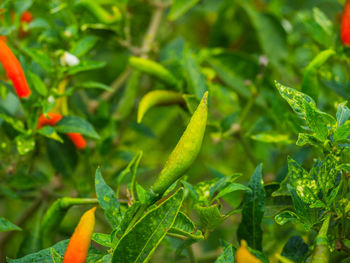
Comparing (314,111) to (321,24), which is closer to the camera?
(314,111)

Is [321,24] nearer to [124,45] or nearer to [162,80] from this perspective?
[162,80]

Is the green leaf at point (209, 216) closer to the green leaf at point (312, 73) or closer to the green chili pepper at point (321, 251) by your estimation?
the green chili pepper at point (321, 251)

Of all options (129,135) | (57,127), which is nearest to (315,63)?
(57,127)

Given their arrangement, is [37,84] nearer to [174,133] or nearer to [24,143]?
[24,143]

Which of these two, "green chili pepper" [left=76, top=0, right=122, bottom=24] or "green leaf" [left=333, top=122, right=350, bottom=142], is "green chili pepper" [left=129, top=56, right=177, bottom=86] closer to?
"green chili pepper" [left=76, top=0, right=122, bottom=24]

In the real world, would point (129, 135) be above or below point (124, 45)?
below

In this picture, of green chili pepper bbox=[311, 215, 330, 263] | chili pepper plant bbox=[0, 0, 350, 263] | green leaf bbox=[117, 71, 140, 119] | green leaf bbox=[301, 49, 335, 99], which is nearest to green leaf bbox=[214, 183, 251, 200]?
chili pepper plant bbox=[0, 0, 350, 263]
